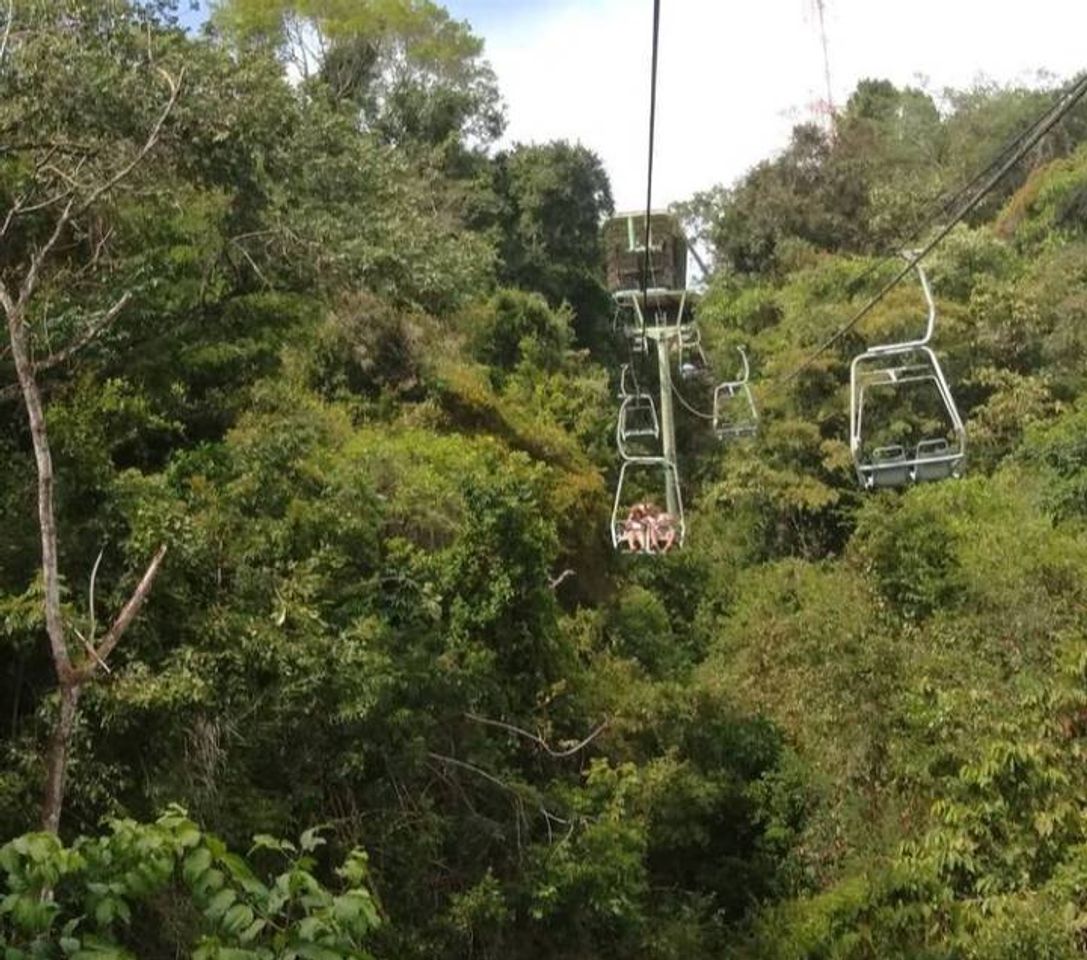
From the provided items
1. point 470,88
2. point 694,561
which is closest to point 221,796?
point 694,561

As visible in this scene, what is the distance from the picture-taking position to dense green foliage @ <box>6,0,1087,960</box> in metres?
6.63

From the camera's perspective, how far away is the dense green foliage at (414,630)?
6629 millimetres

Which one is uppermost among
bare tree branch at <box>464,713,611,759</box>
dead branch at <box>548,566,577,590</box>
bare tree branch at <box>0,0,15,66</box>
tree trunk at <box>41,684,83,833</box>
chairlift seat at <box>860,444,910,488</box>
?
bare tree branch at <box>0,0,15,66</box>

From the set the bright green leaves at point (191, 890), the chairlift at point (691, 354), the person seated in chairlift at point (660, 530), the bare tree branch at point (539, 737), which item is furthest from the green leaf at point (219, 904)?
the chairlift at point (691, 354)

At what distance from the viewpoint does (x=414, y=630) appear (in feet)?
27.5

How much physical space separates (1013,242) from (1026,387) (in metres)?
5.33

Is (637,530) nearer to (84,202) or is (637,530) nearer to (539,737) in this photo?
(539,737)

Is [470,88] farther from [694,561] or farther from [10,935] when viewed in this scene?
[10,935]

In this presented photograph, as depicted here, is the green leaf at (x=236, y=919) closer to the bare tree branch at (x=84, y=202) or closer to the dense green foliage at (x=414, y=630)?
the dense green foliage at (x=414, y=630)

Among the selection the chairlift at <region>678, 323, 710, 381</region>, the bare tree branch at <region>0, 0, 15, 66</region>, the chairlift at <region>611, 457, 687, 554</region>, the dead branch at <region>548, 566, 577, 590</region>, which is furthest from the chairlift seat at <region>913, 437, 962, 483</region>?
the chairlift at <region>678, 323, 710, 381</region>

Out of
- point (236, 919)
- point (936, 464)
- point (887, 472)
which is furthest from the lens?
point (887, 472)

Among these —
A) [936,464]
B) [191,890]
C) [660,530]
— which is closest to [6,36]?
[191,890]

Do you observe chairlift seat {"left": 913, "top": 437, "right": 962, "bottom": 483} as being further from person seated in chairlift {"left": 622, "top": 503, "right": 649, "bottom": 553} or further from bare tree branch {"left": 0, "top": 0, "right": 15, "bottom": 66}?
bare tree branch {"left": 0, "top": 0, "right": 15, "bottom": 66}

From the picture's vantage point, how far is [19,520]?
711 centimetres
